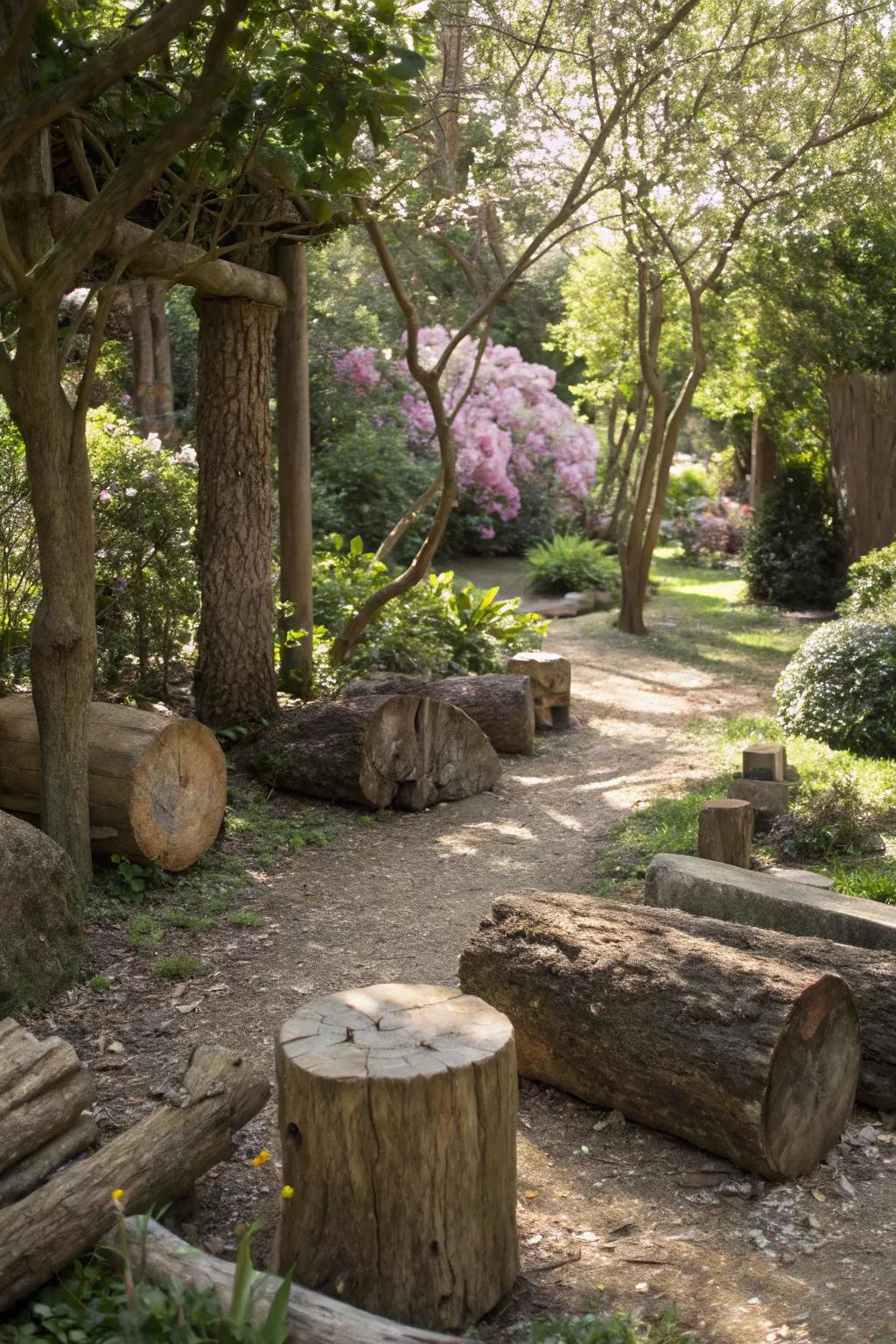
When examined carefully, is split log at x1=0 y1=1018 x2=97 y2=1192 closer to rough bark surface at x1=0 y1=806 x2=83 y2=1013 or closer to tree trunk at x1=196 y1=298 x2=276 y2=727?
rough bark surface at x1=0 y1=806 x2=83 y2=1013

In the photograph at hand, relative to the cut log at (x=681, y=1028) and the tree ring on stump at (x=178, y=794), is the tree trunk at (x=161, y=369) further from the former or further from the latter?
the cut log at (x=681, y=1028)

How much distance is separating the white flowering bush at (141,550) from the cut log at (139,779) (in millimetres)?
2082

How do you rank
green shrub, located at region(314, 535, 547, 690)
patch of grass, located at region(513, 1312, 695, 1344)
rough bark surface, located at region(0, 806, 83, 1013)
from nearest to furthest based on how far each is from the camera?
patch of grass, located at region(513, 1312, 695, 1344), rough bark surface, located at region(0, 806, 83, 1013), green shrub, located at region(314, 535, 547, 690)

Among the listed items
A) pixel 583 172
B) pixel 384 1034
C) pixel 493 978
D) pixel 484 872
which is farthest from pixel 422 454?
pixel 384 1034

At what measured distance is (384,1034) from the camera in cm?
336

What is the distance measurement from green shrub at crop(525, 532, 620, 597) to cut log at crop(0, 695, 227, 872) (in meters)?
12.4

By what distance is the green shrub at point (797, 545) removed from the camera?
18.0 metres

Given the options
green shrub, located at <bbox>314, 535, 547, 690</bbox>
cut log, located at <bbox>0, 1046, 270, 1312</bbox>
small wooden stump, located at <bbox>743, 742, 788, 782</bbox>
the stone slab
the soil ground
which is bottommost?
the soil ground

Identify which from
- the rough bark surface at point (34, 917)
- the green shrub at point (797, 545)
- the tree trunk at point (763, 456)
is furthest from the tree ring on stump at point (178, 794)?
the tree trunk at point (763, 456)

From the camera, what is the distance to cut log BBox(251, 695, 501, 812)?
8.07m

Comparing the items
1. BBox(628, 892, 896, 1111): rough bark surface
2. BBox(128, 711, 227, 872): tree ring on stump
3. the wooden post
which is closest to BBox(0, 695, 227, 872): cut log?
BBox(128, 711, 227, 872): tree ring on stump

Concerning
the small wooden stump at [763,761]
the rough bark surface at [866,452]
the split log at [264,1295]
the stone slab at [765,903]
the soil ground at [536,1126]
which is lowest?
the soil ground at [536,1126]

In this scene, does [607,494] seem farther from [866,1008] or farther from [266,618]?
[866,1008]

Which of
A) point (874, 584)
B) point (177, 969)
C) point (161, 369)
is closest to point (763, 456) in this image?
point (874, 584)
